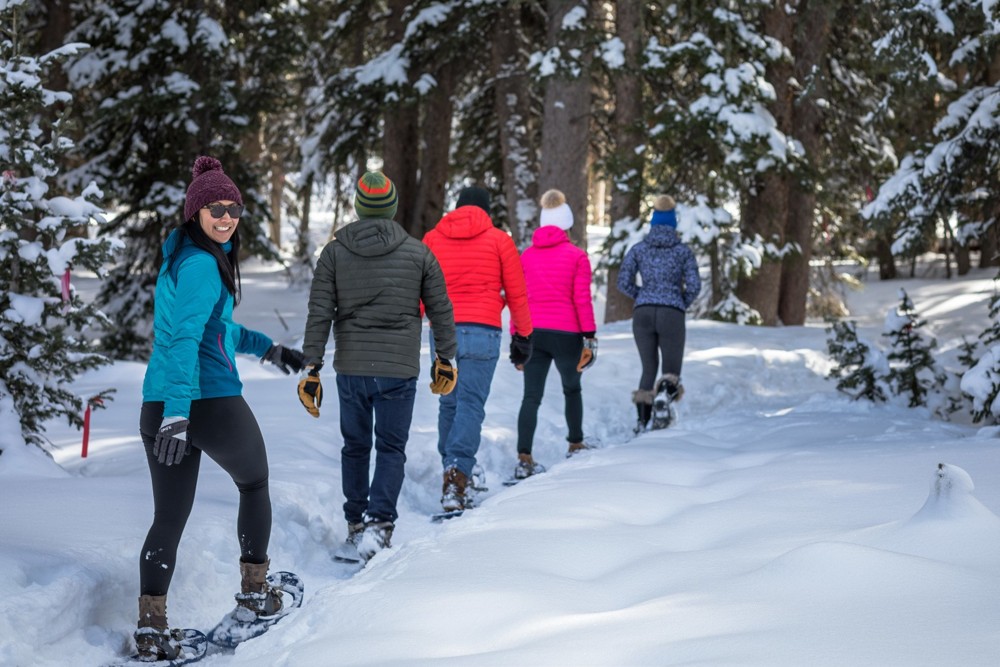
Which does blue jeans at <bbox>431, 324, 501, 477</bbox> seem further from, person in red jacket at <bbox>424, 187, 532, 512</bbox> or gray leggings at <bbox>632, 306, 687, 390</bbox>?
gray leggings at <bbox>632, 306, 687, 390</bbox>

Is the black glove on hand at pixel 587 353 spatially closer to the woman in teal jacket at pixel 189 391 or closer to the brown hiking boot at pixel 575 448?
the brown hiking boot at pixel 575 448

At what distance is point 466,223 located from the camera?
648 centimetres

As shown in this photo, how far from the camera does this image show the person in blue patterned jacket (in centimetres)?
852

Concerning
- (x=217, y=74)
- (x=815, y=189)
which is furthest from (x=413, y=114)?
(x=815, y=189)

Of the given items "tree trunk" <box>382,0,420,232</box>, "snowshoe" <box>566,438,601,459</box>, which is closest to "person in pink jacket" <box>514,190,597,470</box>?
"snowshoe" <box>566,438,601,459</box>

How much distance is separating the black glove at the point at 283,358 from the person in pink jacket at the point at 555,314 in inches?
120

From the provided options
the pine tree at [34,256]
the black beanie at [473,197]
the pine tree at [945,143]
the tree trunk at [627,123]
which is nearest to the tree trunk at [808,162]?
the tree trunk at [627,123]

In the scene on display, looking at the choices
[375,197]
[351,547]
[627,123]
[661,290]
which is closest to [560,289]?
[661,290]

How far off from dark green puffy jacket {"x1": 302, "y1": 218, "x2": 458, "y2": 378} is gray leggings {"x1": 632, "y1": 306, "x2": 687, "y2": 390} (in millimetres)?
3560

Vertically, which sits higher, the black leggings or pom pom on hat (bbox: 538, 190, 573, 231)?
pom pom on hat (bbox: 538, 190, 573, 231)

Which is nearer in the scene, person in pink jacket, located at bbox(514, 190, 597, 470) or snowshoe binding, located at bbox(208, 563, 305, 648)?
snowshoe binding, located at bbox(208, 563, 305, 648)

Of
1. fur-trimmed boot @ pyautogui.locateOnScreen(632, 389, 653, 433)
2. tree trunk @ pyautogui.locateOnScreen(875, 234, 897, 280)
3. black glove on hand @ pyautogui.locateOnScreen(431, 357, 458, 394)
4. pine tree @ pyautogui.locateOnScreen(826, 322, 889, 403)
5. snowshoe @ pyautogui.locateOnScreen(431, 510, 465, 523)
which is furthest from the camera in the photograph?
tree trunk @ pyautogui.locateOnScreen(875, 234, 897, 280)

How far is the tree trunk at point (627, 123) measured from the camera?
1376cm

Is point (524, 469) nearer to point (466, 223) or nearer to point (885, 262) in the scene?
point (466, 223)
